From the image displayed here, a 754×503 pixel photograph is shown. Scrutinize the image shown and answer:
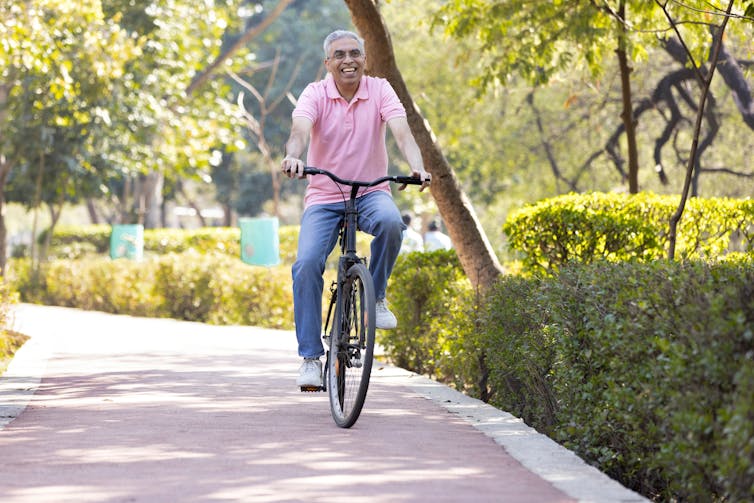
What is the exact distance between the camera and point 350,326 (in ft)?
22.7

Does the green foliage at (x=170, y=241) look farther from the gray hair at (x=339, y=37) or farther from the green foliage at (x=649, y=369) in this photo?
the green foliage at (x=649, y=369)

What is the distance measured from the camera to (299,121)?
6.95m

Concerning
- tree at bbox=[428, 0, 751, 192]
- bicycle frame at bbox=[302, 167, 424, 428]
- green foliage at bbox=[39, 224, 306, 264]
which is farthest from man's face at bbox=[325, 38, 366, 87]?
green foliage at bbox=[39, 224, 306, 264]

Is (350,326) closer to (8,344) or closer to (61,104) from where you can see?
(8,344)

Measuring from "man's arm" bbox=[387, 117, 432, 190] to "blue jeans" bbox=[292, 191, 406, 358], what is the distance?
0.77 ft

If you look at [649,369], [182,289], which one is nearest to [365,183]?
[649,369]

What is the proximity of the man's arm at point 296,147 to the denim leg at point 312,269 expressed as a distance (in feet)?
1.32

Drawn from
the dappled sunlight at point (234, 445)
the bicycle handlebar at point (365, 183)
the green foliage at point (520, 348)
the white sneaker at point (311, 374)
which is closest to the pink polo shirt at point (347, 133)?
the bicycle handlebar at point (365, 183)

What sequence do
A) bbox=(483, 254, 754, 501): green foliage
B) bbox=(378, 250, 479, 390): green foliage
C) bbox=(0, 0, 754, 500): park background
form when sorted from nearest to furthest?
1. bbox=(483, 254, 754, 501): green foliage
2. bbox=(0, 0, 754, 500): park background
3. bbox=(378, 250, 479, 390): green foliage

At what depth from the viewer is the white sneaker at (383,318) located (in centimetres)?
700

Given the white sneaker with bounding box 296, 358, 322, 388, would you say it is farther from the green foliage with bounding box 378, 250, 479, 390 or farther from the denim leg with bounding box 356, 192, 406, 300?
the green foliage with bounding box 378, 250, 479, 390

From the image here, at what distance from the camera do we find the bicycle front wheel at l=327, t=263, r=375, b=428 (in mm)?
6414

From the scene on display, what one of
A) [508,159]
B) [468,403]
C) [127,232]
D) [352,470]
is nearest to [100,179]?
[127,232]

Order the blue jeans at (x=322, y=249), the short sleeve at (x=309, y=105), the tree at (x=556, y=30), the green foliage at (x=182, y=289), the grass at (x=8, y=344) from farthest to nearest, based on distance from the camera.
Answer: the green foliage at (x=182, y=289) → the tree at (x=556, y=30) → the grass at (x=8, y=344) → the short sleeve at (x=309, y=105) → the blue jeans at (x=322, y=249)
